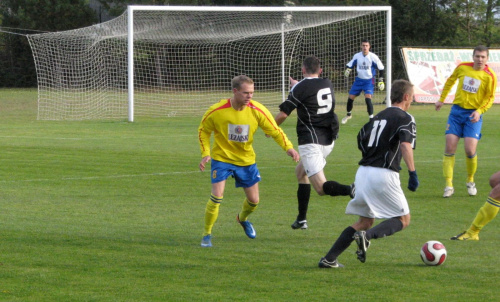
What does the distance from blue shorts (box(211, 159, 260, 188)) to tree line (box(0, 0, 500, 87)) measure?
119 ft

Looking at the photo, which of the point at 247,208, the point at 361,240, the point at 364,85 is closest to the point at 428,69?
the point at 364,85

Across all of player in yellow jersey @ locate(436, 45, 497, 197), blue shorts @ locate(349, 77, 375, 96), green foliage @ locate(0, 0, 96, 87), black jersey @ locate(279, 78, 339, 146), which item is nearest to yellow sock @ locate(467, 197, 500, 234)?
black jersey @ locate(279, 78, 339, 146)

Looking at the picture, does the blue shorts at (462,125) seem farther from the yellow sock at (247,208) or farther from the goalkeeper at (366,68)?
the goalkeeper at (366,68)

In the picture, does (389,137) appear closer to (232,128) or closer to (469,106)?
(232,128)

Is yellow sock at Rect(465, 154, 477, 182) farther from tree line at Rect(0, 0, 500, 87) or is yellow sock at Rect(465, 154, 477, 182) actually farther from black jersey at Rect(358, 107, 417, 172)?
tree line at Rect(0, 0, 500, 87)

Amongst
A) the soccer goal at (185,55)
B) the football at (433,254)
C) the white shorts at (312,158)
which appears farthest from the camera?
the soccer goal at (185,55)

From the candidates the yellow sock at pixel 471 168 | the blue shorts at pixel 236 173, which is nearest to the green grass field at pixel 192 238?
the yellow sock at pixel 471 168

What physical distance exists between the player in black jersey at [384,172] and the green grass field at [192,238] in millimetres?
387

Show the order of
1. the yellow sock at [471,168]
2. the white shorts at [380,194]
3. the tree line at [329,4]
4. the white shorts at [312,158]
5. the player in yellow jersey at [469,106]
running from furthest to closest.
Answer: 1. the tree line at [329,4]
2. the yellow sock at [471,168]
3. the player in yellow jersey at [469,106]
4. the white shorts at [312,158]
5. the white shorts at [380,194]

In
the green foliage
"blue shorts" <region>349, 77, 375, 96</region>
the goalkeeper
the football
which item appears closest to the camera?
the football

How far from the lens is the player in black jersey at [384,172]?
645cm

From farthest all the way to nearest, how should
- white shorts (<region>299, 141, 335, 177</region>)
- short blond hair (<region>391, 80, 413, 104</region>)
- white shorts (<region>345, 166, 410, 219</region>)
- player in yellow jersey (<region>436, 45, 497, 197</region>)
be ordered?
player in yellow jersey (<region>436, 45, 497, 197</region>)
white shorts (<region>299, 141, 335, 177</region>)
short blond hair (<region>391, 80, 413, 104</region>)
white shorts (<region>345, 166, 410, 219</region>)

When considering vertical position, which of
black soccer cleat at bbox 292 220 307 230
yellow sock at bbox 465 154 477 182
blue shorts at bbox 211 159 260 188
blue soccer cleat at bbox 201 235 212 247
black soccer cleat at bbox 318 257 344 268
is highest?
blue shorts at bbox 211 159 260 188

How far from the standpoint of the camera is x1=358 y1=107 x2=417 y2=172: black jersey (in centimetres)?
646
